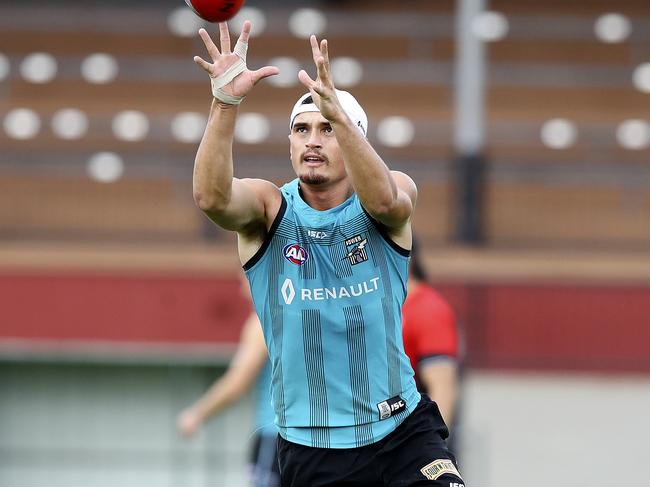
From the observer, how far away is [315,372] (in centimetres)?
469

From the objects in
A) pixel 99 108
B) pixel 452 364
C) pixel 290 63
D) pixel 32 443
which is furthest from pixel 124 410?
pixel 452 364

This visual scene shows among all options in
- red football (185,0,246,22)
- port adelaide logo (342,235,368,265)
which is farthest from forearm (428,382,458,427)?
red football (185,0,246,22)

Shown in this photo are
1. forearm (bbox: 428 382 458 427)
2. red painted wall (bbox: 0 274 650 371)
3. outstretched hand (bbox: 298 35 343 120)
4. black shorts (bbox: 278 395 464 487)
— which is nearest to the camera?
outstretched hand (bbox: 298 35 343 120)

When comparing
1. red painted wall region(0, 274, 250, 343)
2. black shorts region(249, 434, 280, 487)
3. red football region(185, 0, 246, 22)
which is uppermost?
red football region(185, 0, 246, 22)

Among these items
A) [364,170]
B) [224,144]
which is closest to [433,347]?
[364,170]

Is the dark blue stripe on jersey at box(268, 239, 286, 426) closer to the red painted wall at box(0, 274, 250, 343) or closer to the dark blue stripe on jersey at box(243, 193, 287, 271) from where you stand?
the dark blue stripe on jersey at box(243, 193, 287, 271)

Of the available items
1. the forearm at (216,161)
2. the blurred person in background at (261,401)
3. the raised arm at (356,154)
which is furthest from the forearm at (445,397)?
the forearm at (216,161)

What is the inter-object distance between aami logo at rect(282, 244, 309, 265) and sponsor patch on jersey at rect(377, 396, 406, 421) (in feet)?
1.97

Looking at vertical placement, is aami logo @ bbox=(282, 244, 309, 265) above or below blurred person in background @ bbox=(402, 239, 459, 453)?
above

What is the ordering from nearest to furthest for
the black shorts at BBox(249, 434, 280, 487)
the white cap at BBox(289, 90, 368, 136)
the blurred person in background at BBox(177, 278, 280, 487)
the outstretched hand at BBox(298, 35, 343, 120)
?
the outstretched hand at BBox(298, 35, 343, 120) → the white cap at BBox(289, 90, 368, 136) → the blurred person in background at BBox(177, 278, 280, 487) → the black shorts at BBox(249, 434, 280, 487)

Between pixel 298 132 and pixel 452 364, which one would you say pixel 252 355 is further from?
pixel 298 132

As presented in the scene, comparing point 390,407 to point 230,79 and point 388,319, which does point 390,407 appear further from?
point 230,79

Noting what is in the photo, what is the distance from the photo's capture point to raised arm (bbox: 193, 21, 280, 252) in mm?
4441

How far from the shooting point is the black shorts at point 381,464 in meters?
4.70
